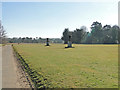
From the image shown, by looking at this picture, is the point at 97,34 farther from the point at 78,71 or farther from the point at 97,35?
the point at 78,71

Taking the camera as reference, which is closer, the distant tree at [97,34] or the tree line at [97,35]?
the tree line at [97,35]

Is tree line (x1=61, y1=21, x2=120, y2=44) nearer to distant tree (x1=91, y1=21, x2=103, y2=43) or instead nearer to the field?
distant tree (x1=91, y1=21, x2=103, y2=43)

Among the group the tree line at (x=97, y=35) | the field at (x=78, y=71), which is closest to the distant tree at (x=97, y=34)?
the tree line at (x=97, y=35)

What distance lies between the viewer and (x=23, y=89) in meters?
4.58

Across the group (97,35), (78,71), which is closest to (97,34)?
(97,35)

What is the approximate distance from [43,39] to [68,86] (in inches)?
3410

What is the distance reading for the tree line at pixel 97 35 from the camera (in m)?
66.6

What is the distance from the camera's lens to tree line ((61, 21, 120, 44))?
218 ft

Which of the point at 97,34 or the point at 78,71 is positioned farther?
the point at 97,34

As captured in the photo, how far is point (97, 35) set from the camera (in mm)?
78000

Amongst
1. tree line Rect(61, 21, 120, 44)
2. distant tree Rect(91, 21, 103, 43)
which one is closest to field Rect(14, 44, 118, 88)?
tree line Rect(61, 21, 120, 44)

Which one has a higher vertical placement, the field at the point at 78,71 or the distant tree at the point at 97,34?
the distant tree at the point at 97,34

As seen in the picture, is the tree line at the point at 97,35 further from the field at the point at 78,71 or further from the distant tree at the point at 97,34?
the field at the point at 78,71

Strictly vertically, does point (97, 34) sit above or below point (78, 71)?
above
